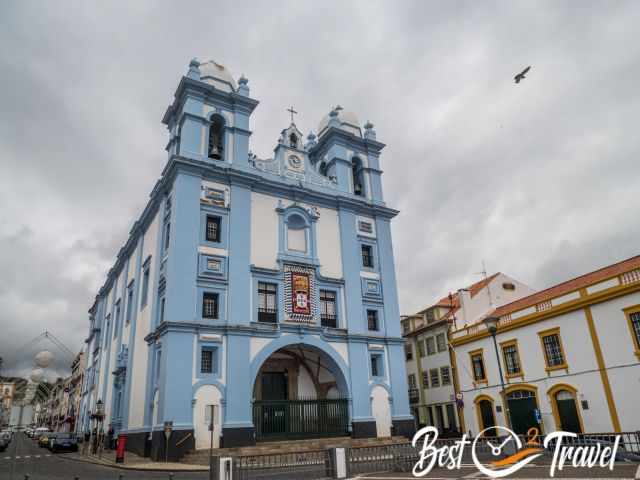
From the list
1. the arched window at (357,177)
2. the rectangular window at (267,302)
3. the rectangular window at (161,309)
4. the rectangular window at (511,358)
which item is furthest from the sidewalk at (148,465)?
the arched window at (357,177)

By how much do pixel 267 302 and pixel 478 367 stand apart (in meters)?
16.4

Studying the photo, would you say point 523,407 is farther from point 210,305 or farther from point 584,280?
point 210,305

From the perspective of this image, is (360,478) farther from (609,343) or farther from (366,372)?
(609,343)

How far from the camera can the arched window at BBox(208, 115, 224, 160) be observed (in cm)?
2829

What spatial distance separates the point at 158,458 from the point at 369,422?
1098 cm

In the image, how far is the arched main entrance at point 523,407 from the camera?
28.1m

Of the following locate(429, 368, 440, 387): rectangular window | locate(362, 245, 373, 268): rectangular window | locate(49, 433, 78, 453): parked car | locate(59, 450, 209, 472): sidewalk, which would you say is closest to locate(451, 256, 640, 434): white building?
locate(429, 368, 440, 387): rectangular window

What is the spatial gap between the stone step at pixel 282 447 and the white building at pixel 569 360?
24.1ft

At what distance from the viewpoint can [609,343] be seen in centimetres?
2381

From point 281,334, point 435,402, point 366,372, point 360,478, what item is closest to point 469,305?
point 435,402

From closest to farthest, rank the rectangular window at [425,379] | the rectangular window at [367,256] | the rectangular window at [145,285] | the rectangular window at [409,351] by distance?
the rectangular window at [145,285] → the rectangular window at [367,256] → the rectangular window at [425,379] → the rectangular window at [409,351]

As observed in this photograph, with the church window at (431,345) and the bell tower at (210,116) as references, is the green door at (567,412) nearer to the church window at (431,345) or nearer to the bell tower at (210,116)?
the church window at (431,345)

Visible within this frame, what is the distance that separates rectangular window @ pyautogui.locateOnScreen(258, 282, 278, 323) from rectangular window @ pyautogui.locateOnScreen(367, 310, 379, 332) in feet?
20.8

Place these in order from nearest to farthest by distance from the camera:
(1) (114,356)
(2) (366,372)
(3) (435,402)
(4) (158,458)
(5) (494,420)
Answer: (4) (158,458) < (2) (366,372) < (5) (494,420) < (1) (114,356) < (3) (435,402)
